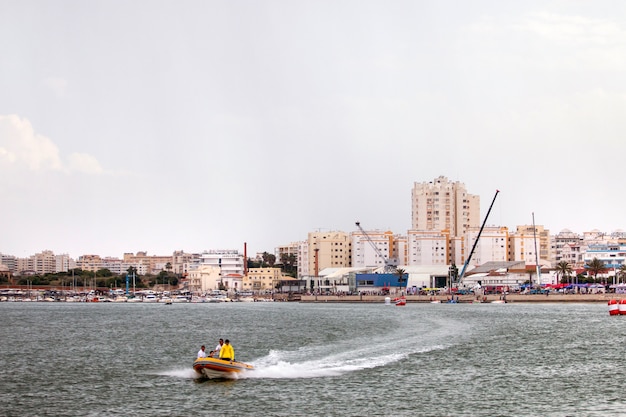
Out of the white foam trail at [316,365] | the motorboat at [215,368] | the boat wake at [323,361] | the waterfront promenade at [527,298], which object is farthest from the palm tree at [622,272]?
the motorboat at [215,368]

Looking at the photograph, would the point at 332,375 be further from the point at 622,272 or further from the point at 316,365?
the point at 622,272

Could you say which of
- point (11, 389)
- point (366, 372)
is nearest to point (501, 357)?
point (366, 372)

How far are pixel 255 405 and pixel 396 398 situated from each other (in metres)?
6.32

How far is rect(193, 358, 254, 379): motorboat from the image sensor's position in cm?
4391

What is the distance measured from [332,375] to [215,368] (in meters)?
6.39

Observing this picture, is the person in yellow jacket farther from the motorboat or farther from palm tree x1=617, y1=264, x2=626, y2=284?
palm tree x1=617, y1=264, x2=626, y2=284

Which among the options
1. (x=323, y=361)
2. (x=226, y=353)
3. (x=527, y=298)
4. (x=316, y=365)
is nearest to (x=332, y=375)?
(x=316, y=365)

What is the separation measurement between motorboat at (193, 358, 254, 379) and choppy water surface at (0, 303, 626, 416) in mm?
550

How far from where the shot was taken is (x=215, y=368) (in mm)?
43938

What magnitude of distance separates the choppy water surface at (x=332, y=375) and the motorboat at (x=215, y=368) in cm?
55

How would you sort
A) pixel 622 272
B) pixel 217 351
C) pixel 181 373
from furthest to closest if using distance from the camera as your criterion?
pixel 622 272 → pixel 181 373 → pixel 217 351

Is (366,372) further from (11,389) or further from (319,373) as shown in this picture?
(11,389)

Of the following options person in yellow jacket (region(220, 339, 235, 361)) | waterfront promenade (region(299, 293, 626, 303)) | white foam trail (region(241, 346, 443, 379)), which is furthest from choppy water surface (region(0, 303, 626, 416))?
waterfront promenade (region(299, 293, 626, 303))

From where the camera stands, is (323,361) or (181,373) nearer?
(181,373)
